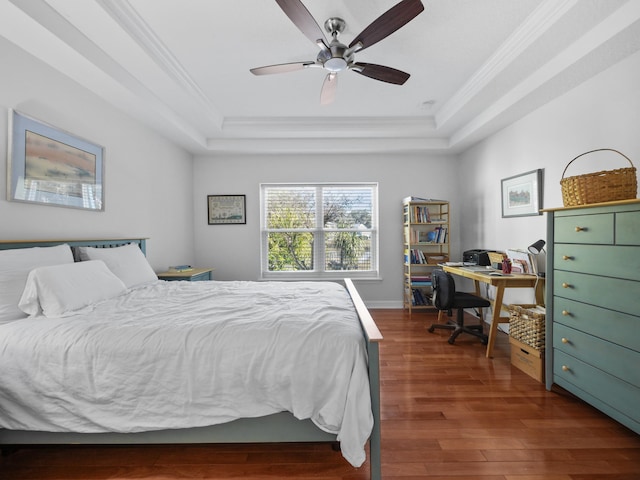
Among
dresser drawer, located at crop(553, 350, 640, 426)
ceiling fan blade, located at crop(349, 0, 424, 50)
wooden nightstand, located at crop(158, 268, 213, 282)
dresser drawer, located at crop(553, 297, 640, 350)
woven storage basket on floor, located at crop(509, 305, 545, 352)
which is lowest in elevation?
dresser drawer, located at crop(553, 350, 640, 426)

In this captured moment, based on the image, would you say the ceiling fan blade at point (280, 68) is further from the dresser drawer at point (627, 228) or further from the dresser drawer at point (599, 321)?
the dresser drawer at point (599, 321)

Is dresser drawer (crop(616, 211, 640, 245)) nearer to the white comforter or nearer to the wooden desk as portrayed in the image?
the wooden desk

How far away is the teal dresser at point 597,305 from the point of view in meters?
1.82

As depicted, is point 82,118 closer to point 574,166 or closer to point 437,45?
point 437,45

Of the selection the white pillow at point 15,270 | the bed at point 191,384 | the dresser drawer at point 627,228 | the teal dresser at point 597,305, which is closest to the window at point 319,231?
the teal dresser at point 597,305

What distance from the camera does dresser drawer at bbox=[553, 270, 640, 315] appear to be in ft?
6.01

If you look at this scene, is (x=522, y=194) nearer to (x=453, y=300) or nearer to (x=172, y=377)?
(x=453, y=300)

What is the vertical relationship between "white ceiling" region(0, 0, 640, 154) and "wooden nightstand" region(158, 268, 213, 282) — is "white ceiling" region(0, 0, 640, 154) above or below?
above

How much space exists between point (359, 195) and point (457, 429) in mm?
3733

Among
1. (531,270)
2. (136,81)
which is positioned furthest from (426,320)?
(136,81)

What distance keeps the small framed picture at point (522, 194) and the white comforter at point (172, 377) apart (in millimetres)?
2751

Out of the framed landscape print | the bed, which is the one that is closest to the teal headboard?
the framed landscape print

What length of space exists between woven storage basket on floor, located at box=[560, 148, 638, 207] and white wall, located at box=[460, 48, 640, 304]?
41cm

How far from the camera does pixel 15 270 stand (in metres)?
1.92
